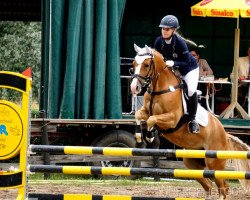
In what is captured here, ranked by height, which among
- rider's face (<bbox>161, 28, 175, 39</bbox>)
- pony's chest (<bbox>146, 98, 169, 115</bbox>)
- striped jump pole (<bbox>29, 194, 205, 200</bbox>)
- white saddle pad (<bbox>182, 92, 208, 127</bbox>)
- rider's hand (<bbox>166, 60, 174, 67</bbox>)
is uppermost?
rider's face (<bbox>161, 28, 175, 39</bbox>)

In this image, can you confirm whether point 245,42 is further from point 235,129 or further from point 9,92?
point 9,92

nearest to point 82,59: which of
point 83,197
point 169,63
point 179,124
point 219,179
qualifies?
point 179,124

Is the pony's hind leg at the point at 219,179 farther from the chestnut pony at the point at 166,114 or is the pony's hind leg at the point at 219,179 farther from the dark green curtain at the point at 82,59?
the dark green curtain at the point at 82,59

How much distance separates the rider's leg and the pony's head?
0.80 metres

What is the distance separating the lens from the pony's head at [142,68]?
33.9 ft

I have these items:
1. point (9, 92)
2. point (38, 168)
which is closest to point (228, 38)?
point (38, 168)

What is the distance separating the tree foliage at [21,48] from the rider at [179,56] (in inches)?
893

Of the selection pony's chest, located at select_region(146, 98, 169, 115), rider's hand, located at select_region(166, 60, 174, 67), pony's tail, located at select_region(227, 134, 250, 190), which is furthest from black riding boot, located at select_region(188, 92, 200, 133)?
pony's tail, located at select_region(227, 134, 250, 190)

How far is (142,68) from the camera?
1048 centimetres

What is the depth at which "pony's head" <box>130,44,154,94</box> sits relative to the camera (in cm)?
1033

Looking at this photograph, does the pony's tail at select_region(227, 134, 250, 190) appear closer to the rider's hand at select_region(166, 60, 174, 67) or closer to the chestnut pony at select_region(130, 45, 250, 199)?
the chestnut pony at select_region(130, 45, 250, 199)

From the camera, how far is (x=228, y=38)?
20.0 metres

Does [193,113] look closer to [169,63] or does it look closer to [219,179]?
[169,63]

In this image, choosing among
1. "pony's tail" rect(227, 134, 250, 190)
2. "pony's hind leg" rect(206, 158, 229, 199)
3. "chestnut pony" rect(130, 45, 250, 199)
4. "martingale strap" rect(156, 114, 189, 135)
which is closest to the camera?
"chestnut pony" rect(130, 45, 250, 199)
